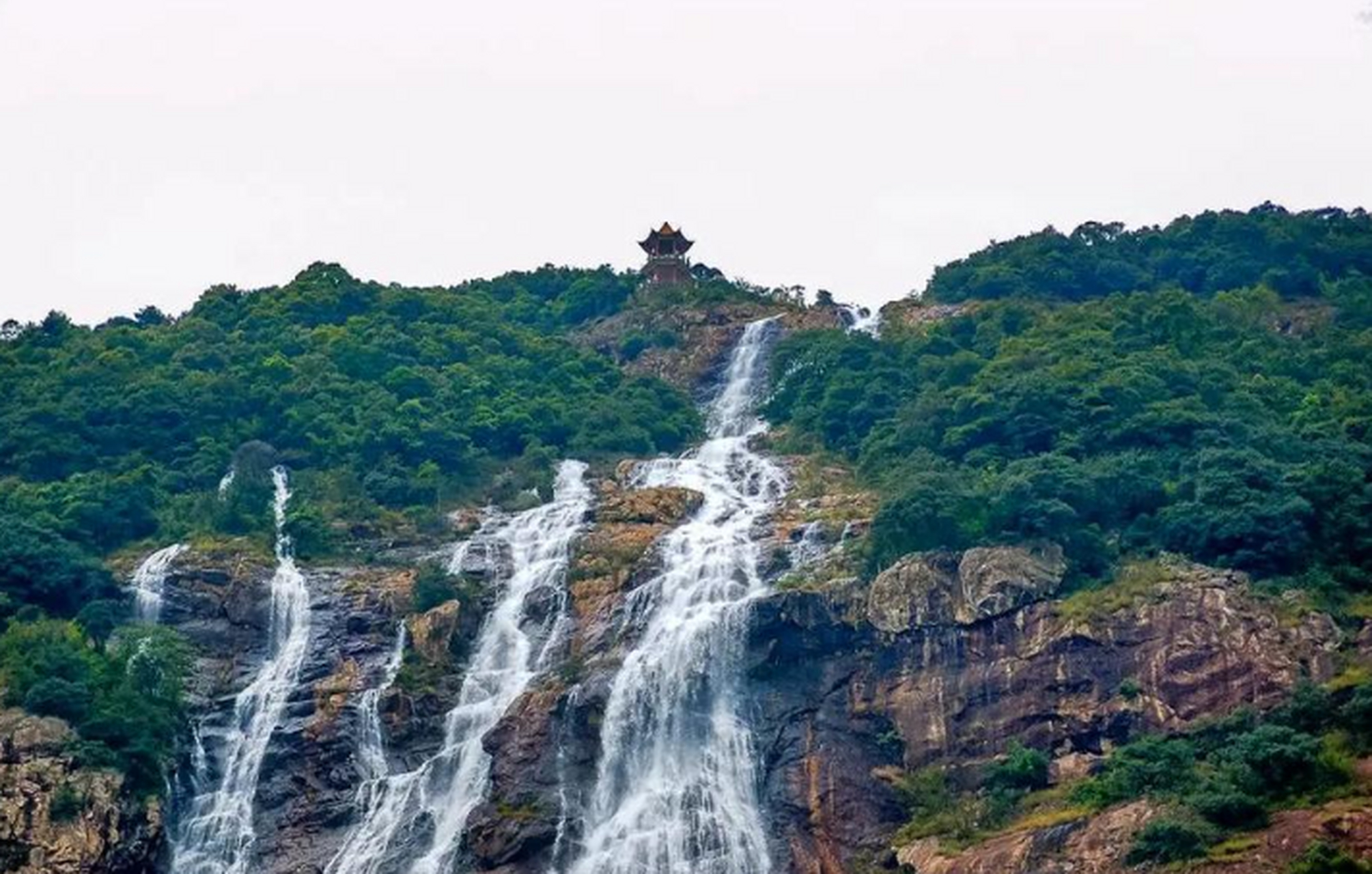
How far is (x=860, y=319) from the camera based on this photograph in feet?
324

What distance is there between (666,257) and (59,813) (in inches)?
2216

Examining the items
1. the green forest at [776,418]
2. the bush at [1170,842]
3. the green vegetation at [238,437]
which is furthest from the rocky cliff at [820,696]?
the green vegetation at [238,437]

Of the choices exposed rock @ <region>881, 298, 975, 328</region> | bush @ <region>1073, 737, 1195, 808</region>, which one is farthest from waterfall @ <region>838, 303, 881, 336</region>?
bush @ <region>1073, 737, 1195, 808</region>

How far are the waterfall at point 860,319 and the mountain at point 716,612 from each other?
10.5 m

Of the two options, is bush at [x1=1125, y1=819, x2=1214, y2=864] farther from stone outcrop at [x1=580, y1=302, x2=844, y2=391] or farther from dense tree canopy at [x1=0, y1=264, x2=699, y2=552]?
stone outcrop at [x1=580, y1=302, x2=844, y2=391]

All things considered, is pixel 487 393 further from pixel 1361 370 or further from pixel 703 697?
pixel 1361 370

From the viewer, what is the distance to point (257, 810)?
59875 mm

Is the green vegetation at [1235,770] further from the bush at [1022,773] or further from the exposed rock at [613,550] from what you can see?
the exposed rock at [613,550]

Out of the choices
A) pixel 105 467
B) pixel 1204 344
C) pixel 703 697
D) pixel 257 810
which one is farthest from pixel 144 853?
pixel 1204 344

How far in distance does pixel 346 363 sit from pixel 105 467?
13288 millimetres

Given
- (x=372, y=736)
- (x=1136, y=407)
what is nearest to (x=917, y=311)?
(x=1136, y=407)

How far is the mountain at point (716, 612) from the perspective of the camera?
184 feet

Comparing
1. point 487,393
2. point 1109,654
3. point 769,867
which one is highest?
point 487,393

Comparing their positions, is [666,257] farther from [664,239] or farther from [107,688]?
[107,688]
